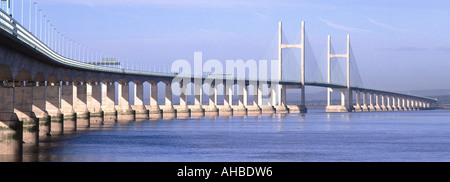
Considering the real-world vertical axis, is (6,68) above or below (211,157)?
above

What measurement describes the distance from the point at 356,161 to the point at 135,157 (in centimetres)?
1330

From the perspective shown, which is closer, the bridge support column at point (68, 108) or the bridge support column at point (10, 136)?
the bridge support column at point (10, 136)

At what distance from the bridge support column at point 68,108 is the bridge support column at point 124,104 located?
37713 millimetres

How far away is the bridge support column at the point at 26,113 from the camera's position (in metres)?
52.2

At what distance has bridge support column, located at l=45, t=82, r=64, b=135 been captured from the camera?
71.5m

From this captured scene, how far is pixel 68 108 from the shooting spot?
273ft

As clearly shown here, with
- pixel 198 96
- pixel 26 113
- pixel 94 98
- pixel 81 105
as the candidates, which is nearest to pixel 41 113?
pixel 26 113

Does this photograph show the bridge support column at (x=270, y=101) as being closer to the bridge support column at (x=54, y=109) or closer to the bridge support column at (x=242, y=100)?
the bridge support column at (x=242, y=100)

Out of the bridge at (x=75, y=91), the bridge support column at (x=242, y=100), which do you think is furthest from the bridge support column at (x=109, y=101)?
the bridge support column at (x=242, y=100)

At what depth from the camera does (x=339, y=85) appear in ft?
638

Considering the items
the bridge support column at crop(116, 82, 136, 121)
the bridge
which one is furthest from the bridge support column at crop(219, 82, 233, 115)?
the bridge support column at crop(116, 82, 136, 121)

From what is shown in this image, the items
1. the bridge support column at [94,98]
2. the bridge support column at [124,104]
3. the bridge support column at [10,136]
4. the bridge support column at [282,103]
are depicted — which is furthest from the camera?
the bridge support column at [282,103]

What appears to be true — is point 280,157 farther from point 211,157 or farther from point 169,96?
point 169,96
